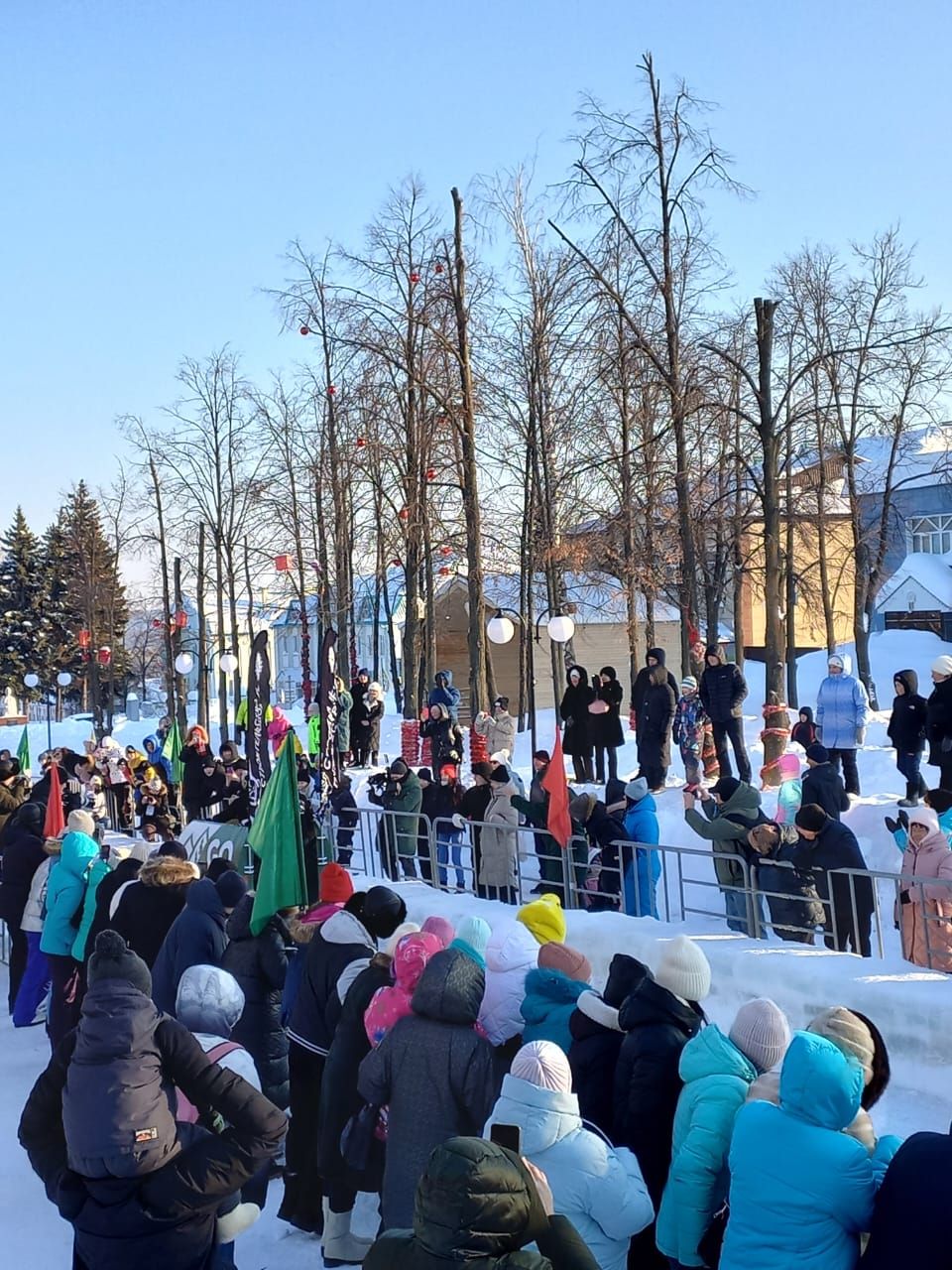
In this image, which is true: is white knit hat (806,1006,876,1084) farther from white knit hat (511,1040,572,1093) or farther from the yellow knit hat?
the yellow knit hat

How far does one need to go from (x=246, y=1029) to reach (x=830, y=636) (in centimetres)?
2901

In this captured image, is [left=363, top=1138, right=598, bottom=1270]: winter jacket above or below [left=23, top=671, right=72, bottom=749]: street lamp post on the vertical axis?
below

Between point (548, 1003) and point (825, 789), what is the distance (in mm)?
5753

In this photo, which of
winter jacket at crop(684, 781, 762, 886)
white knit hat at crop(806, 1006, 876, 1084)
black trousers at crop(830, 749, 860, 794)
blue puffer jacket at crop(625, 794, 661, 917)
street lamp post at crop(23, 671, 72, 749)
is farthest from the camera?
street lamp post at crop(23, 671, 72, 749)

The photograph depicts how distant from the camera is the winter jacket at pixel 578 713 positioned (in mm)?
16625

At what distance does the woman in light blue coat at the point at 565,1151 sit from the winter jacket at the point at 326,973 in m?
2.14

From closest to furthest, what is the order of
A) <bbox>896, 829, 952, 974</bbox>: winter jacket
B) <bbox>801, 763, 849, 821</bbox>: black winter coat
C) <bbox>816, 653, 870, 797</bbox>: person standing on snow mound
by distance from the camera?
<bbox>896, 829, 952, 974</bbox>: winter jacket → <bbox>801, 763, 849, 821</bbox>: black winter coat → <bbox>816, 653, 870, 797</bbox>: person standing on snow mound

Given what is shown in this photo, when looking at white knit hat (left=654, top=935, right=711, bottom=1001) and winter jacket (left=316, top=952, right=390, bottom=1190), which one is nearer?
white knit hat (left=654, top=935, right=711, bottom=1001)

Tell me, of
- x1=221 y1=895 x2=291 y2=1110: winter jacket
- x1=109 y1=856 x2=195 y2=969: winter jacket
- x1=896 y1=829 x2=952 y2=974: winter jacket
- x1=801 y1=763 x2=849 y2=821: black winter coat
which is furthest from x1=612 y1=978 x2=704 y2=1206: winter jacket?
x1=801 y1=763 x2=849 y2=821: black winter coat

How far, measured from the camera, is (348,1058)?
5.71 m

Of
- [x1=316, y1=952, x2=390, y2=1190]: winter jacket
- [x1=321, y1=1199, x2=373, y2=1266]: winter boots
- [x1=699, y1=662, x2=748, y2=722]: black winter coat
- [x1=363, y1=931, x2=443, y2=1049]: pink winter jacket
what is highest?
[x1=699, y1=662, x2=748, y2=722]: black winter coat

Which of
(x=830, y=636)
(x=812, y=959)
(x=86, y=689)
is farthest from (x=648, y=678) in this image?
(x=86, y=689)

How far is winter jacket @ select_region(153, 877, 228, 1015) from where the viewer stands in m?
7.05

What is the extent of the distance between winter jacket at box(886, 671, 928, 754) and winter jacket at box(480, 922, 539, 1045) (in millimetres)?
8589
